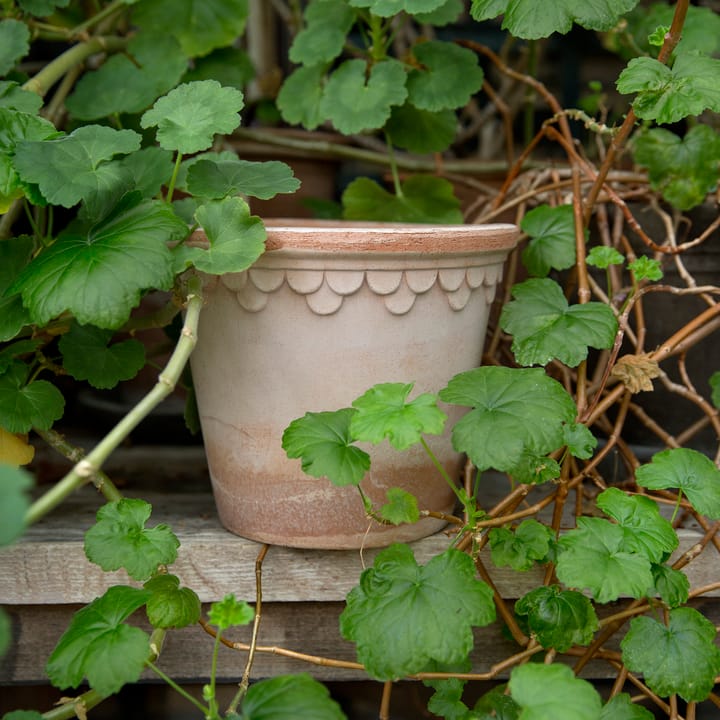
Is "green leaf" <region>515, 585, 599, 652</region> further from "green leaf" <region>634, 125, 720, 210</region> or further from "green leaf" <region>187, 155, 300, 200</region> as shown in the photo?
"green leaf" <region>634, 125, 720, 210</region>

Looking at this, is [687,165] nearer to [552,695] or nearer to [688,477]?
[688,477]

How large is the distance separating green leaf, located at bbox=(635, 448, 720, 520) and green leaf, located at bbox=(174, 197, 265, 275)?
0.49 meters

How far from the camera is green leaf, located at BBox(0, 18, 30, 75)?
1.15 m

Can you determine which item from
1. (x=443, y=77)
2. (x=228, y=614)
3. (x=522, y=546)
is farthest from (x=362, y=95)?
(x=228, y=614)

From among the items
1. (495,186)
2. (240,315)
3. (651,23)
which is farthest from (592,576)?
(651,23)

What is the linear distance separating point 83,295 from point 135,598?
1.01 ft

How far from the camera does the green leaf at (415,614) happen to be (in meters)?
0.79

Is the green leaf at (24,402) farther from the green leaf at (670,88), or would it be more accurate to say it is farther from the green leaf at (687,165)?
the green leaf at (687,165)

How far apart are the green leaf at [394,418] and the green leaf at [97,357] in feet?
1.34

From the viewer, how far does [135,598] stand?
0.87m

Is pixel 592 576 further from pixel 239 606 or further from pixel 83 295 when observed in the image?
pixel 83 295

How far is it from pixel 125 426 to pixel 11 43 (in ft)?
2.19

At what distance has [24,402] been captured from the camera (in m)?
1.06

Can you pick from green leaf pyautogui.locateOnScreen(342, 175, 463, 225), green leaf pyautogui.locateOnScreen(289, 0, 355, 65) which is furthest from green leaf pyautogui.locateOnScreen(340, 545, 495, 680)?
green leaf pyautogui.locateOnScreen(289, 0, 355, 65)
